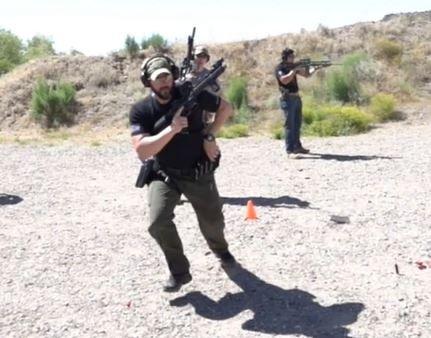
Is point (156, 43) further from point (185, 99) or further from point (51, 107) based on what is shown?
point (185, 99)

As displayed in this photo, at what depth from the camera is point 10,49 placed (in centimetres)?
4347

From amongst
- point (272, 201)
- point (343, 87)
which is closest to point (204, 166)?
point (272, 201)

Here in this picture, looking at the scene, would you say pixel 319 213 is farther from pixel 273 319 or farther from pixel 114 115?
pixel 114 115

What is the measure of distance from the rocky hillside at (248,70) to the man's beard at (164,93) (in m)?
17.0

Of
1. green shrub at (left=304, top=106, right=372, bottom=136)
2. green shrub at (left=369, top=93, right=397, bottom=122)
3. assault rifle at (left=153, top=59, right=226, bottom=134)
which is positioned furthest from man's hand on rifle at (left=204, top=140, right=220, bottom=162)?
green shrub at (left=369, top=93, right=397, bottom=122)

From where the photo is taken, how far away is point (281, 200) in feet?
27.2

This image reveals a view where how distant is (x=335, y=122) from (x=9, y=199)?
8220 millimetres

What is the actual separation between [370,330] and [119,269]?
2.37m

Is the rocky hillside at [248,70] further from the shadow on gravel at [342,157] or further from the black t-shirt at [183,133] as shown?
the black t-shirt at [183,133]

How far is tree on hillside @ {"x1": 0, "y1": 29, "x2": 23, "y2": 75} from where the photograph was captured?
4200 centimetres

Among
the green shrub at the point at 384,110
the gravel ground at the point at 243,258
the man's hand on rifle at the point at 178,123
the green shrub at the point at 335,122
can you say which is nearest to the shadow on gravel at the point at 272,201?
the gravel ground at the point at 243,258

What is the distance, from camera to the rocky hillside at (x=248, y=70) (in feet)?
77.7

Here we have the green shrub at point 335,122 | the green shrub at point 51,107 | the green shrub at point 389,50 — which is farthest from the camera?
the green shrub at point 389,50

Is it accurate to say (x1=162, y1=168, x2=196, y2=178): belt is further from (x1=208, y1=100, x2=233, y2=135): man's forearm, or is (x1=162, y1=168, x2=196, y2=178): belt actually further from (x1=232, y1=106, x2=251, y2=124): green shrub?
(x1=232, y1=106, x2=251, y2=124): green shrub
